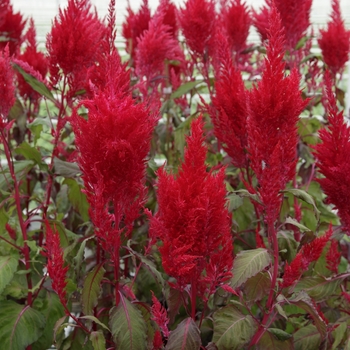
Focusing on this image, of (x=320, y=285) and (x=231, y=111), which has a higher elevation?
(x=231, y=111)

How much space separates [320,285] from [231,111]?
0.54m

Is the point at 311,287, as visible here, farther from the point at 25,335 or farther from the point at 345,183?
the point at 25,335

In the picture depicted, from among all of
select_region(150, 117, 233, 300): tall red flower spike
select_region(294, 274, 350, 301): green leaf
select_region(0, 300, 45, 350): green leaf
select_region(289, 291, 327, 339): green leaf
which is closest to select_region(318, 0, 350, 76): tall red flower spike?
select_region(294, 274, 350, 301): green leaf

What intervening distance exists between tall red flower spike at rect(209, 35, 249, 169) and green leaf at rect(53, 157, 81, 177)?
0.43m

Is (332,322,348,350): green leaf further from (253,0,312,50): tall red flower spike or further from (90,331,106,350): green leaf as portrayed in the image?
(253,0,312,50): tall red flower spike

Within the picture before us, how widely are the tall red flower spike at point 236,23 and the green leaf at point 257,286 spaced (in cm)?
122

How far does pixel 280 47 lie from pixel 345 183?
0.41 metres

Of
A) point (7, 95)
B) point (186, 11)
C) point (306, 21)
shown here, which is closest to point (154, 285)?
point (7, 95)

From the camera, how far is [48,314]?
182 cm

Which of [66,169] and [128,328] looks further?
[66,169]

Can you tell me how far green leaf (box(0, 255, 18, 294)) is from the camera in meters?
1.63

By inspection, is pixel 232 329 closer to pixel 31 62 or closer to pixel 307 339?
pixel 307 339

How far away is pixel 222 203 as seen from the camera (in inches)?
45.1

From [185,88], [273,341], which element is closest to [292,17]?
[185,88]
